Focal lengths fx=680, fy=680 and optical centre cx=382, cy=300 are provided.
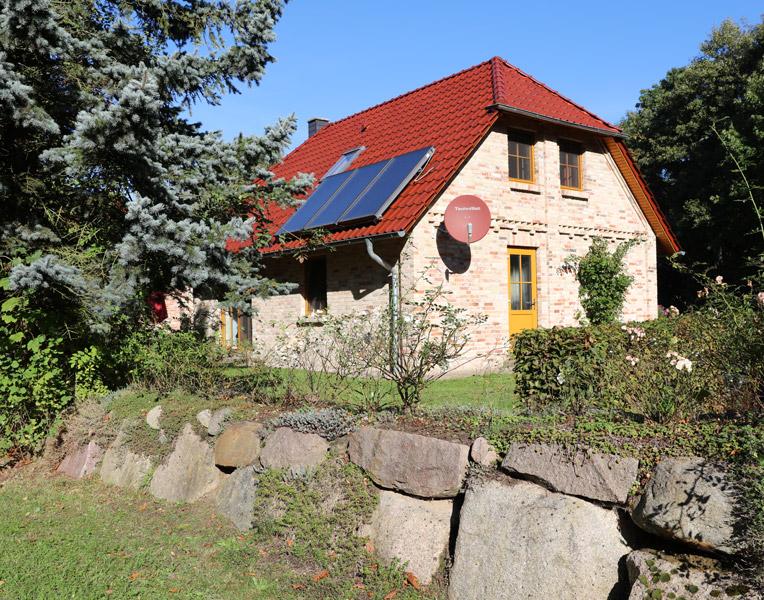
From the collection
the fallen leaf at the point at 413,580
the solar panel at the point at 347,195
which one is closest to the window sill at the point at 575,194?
the solar panel at the point at 347,195

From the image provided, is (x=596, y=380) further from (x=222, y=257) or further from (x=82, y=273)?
(x=82, y=273)

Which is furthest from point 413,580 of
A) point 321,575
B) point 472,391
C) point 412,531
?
point 472,391

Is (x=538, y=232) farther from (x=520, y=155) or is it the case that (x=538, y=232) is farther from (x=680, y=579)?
(x=680, y=579)

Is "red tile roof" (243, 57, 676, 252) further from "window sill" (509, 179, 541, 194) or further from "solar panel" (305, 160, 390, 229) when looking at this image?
"window sill" (509, 179, 541, 194)

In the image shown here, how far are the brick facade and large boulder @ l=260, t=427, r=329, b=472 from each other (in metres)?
6.07

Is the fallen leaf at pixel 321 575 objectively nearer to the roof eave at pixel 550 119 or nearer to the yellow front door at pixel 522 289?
the yellow front door at pixel 522 289

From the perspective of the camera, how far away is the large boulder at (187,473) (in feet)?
20.9

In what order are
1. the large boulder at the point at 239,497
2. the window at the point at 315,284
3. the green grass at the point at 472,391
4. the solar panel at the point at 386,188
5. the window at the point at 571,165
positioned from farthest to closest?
the window at the point at 571,165
the window at the point at 315,284
the solar panel at the point at 386,188
the green grass at the point at 472,391
the large boulder at the point at 239,497

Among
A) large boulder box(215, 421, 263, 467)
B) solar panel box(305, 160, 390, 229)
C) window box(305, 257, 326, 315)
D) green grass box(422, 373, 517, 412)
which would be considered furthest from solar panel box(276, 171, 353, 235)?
large boulder box(215, 421, 263, 467)

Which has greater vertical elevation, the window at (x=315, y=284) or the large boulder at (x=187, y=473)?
the window at (x=315, y=284)

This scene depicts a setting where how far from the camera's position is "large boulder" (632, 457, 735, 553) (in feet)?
11.0

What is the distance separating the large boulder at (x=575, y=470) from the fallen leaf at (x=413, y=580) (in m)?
0.95

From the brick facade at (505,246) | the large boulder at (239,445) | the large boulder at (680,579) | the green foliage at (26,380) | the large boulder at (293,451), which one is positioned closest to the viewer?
the large boulder at (680,579)

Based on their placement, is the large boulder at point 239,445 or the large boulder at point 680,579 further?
the large boulder at point 239,445
